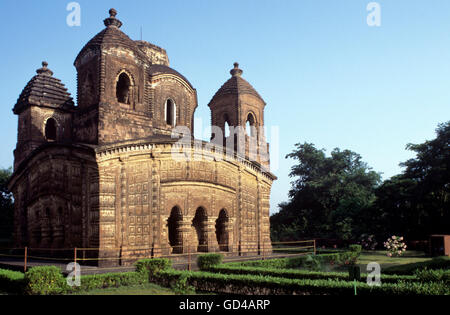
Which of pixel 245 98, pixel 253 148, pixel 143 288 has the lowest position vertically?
pixel 143 288

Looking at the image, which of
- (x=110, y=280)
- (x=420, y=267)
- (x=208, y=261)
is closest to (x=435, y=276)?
(x=420, y=267)

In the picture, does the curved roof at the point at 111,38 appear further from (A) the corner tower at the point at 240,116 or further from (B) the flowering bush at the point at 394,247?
(B) the flowering bush at the point at 394,247

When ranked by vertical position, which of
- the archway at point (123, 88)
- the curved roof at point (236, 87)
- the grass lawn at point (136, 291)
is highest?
the curved roof at point (236, 87)

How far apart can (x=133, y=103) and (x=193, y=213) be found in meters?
5.38

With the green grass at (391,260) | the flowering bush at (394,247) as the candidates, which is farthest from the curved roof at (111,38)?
the flowering bush at (394,247)

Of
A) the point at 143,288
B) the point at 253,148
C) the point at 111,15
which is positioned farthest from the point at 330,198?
the point at 143,288

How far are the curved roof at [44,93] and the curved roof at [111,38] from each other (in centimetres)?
314

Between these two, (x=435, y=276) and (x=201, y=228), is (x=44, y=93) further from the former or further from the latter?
(x=435, y=276)

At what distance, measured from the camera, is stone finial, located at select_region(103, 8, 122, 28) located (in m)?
17.2

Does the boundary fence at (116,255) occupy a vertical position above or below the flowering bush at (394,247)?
above

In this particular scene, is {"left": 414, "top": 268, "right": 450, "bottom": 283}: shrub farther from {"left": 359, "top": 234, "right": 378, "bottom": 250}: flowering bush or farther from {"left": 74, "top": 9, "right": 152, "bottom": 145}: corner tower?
{"left": 359, "top": 234, "right": 378, "bottom": 250}: flowering bush

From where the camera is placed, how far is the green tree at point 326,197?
3091 centimetres

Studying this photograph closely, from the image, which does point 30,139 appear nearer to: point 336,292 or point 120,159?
point 120,159
